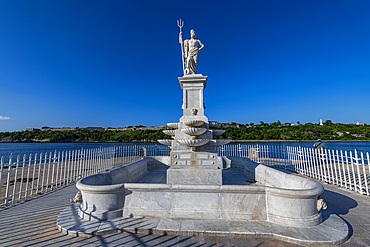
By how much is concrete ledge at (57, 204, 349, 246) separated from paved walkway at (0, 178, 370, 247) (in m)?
0.09

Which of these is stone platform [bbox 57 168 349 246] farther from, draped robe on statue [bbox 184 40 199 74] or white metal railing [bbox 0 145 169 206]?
draped robe on statue [bbox 184 40 199 74]

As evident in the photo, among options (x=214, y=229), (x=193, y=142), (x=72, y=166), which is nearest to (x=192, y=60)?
(x=193, y=142)

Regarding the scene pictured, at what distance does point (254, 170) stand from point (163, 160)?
4755mm

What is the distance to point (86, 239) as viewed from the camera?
2.89 m

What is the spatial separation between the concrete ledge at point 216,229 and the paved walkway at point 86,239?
9 centimetres

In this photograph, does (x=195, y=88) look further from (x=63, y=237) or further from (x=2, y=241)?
(x=2, y=241)

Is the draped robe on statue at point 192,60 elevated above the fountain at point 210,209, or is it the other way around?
the draped robe on statue at point 192,60

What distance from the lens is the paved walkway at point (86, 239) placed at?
9.09 feet

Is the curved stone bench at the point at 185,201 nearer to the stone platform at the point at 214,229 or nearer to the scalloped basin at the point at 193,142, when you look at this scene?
the stone platform at the point at 214,229

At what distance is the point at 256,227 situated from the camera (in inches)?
123

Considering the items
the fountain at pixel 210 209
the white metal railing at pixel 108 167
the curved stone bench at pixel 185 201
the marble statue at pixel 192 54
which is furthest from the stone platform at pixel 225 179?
the marble statue at pixel 192 54

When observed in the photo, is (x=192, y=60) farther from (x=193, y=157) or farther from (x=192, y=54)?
(x=193, y=157)

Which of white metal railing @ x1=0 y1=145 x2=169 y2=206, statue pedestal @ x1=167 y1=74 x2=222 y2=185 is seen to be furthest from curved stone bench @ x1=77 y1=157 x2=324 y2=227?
white metal railing @ x1=0 y1=145 x2=169 y2=206

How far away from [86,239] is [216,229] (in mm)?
2308
